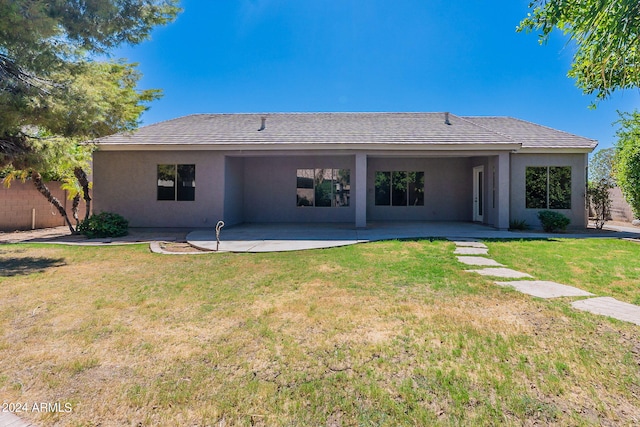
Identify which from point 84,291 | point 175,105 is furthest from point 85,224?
point 175,105

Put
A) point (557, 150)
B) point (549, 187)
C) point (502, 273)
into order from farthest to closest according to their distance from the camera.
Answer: point (549, 187)
point (557, 150)
point (502, 273)

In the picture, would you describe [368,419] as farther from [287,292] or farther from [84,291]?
[84,291]

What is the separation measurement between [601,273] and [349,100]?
16.8 meters

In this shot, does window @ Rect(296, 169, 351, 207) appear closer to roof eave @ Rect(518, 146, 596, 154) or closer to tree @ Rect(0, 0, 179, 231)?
roof eave @ Rect(518, 146, 596, 154)

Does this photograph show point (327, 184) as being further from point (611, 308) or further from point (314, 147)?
point (611, 308)

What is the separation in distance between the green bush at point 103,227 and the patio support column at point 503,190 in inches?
536

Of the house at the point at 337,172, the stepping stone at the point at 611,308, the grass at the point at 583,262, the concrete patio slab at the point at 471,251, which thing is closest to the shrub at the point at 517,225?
the house at the point at 337,172

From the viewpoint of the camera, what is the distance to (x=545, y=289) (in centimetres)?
485

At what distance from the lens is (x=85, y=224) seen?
36.7 ft

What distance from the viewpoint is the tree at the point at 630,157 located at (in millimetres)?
11547

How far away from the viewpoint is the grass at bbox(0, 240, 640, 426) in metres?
2.25

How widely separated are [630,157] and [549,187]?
2611 mm

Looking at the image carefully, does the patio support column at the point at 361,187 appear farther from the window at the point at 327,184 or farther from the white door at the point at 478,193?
the white door at the point at 478,193

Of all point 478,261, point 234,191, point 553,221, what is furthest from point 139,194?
point 553,221
